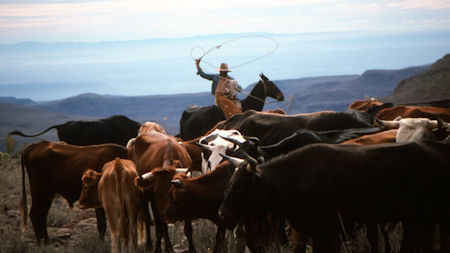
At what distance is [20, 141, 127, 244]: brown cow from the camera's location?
7859mm

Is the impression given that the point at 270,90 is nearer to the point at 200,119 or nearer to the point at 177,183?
the point at 200,119

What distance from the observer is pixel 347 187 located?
4.99 meters

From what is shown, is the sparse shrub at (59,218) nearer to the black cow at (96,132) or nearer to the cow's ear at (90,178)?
the black cow at (96,132)

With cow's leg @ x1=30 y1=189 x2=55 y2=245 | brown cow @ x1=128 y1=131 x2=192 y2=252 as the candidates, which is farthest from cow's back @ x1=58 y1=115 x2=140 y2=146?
cow's leg @ x1=30 y1=189 x2=55 y2=245

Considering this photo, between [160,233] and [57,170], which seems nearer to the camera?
[160,233]

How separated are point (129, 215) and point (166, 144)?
1417 millimetres

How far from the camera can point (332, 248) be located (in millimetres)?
5195

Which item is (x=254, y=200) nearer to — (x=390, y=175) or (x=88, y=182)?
(x=390, y=175)

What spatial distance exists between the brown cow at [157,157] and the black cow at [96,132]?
4.02 metres

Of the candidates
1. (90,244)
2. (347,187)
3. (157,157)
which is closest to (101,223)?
(90,244)

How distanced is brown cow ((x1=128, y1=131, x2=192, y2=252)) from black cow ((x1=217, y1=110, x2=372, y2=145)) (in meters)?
1.16

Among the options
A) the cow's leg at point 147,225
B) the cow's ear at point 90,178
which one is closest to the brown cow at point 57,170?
the cow's ear at point 90,178

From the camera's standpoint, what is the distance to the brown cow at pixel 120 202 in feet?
21.5

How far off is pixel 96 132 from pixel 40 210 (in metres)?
4.51
